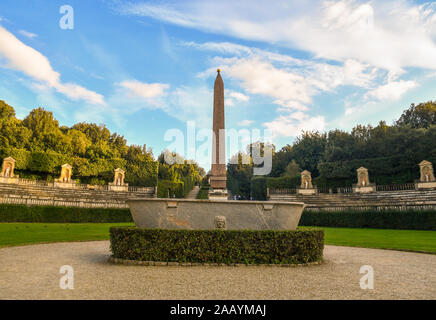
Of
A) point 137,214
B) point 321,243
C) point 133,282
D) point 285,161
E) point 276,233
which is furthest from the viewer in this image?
point 285,161

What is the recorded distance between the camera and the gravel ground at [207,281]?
4.01m

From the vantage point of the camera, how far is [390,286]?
4719mm

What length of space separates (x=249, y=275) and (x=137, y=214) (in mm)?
3684

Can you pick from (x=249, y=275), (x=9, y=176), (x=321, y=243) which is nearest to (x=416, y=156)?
(x=321, y=243)

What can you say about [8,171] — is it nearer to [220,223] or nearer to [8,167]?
[8,167]

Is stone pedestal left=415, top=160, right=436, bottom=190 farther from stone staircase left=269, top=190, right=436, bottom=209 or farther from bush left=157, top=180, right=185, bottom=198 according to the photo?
bush left=157, top=180, right=185, bottom=198

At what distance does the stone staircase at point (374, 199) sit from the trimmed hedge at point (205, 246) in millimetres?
18356

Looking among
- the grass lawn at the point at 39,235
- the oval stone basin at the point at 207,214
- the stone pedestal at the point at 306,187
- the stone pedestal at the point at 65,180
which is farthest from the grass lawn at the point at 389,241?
the stone pedestal at the point at 65,180

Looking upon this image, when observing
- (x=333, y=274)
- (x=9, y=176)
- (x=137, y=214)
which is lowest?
(x=333, y=274)

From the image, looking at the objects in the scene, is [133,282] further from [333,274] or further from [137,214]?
[333,274]

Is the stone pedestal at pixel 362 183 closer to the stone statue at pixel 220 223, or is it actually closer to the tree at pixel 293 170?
the tree at pixel 293 170

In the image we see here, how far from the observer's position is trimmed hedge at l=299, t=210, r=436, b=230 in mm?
18438

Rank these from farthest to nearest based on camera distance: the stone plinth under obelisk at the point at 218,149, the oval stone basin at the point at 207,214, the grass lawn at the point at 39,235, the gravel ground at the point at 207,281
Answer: the stone plinth under obelisk at the point at 218,149
the grass lawn at the point at 39,235
the oval stone basin at the point at 207,214
the gravel ground at the point at 207,281

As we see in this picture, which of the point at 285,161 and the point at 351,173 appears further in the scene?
the point at 285,161
